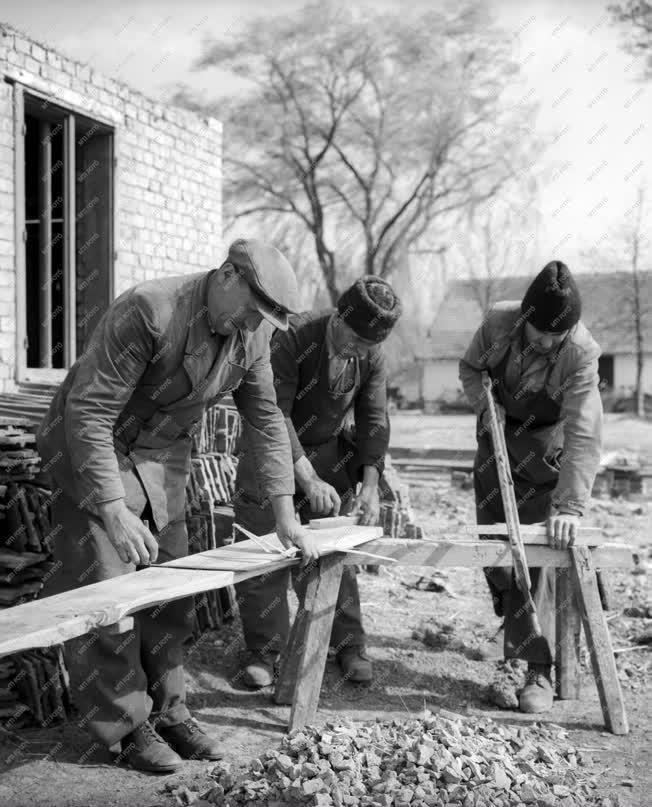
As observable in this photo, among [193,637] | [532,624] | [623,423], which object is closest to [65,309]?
[193,637]

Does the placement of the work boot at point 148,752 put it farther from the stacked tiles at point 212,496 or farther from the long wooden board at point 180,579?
the stacked tiles at point 212,496

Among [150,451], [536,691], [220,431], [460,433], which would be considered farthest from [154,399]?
[460,433]

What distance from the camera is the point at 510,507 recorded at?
14.1 ft

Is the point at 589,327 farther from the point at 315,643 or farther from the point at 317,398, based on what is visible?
the point at 315,643

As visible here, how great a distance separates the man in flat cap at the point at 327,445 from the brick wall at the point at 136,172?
295cm

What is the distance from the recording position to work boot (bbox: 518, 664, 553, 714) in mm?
4453

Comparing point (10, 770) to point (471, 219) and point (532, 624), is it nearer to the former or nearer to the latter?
point (532, 624)

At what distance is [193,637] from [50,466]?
7.55 ft

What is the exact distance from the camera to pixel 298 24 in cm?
2731

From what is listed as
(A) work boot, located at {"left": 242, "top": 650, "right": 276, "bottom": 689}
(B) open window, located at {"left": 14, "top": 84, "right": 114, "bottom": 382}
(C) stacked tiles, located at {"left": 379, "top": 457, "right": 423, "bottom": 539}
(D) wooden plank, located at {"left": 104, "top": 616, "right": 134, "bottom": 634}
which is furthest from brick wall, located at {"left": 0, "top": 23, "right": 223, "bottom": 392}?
(D) wooden plank, located at {"left": 104, "top": 616, "right": 134, "bottom": 634}

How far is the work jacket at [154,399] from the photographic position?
3.31 m

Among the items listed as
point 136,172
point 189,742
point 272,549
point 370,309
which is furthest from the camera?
point 136,172

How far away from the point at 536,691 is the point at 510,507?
1.01 m

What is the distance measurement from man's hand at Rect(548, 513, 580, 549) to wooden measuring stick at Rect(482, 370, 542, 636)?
153 mm
